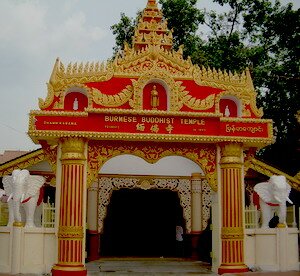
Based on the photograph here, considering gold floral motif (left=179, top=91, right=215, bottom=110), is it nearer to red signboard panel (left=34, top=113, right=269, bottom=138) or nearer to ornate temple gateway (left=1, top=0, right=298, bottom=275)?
ornate temple gateway (left=1, top=0, right=298, bottom=275)

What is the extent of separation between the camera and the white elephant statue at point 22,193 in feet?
33.8

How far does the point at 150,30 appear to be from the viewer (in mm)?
12695

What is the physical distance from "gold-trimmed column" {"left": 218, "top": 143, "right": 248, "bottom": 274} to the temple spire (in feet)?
10.5

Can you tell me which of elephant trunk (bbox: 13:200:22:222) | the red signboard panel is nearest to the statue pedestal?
elephant trunk (bbox: 13:200:22:222)

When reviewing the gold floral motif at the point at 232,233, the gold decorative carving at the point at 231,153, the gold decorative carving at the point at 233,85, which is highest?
the gold decorative carving at the point at 233,85

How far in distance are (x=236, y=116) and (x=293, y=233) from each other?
8.97ft

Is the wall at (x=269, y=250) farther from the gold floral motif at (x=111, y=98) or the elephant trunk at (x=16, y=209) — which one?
the elephant trunk at (x=16, y=209)

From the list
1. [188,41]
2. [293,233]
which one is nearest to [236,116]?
[293,233]

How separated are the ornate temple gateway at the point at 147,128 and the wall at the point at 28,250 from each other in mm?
258

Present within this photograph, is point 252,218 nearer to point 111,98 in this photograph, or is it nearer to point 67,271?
point 111,98

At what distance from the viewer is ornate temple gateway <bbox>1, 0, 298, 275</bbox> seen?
10148 millimetres

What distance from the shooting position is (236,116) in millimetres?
11039

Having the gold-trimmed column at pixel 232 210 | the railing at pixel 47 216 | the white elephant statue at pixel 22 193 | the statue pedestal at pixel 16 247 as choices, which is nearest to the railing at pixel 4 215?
the white elephant statue at pixel 22 193

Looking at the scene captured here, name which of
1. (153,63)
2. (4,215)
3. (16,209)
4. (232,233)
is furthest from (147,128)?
(4,215)
